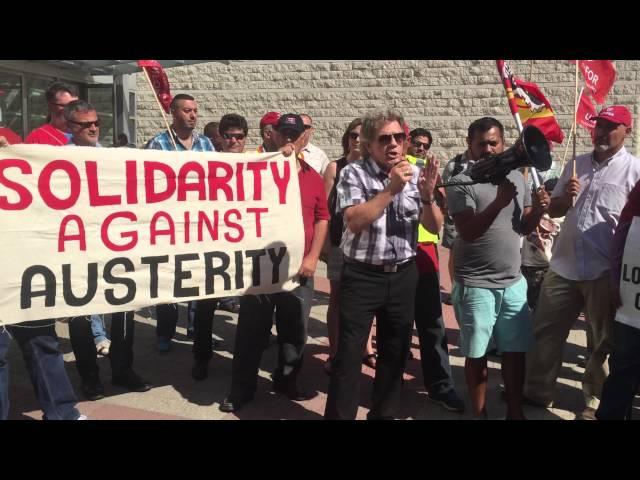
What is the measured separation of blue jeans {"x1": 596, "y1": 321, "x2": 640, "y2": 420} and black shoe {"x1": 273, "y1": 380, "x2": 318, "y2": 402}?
1.86 metres

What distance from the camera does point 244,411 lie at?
414 cm

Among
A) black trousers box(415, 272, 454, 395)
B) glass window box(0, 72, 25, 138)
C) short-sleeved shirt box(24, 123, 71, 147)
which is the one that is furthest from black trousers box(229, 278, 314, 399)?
glass window box(0, 72, 25, 138)

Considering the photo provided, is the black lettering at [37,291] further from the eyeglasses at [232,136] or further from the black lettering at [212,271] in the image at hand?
the eyeglasses at [232,136]

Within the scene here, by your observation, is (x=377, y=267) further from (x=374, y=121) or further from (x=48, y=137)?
(x=48, y=137)

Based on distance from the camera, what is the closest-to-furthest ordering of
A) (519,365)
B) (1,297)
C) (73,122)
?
(1,297)
(519,365)
(73,122)

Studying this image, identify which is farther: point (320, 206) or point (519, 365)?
point (320, 206)

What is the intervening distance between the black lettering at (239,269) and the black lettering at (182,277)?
255mm

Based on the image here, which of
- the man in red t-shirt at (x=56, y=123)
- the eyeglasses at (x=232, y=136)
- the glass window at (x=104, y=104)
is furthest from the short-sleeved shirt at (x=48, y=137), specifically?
the glass window at (x=104, y=104)

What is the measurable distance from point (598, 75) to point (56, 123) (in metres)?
4.43

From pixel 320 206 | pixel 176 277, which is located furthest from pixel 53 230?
pixel 320 206

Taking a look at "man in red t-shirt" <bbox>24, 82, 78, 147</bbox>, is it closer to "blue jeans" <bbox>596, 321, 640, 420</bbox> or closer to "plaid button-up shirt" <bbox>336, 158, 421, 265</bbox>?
"plaid button-up shirt" <bbox>336, 158, 421, 265</bbox>

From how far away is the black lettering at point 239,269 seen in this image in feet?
13.4

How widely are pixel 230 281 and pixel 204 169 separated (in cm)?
73

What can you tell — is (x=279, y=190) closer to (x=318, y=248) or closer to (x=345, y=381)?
(x=318, y=248)
